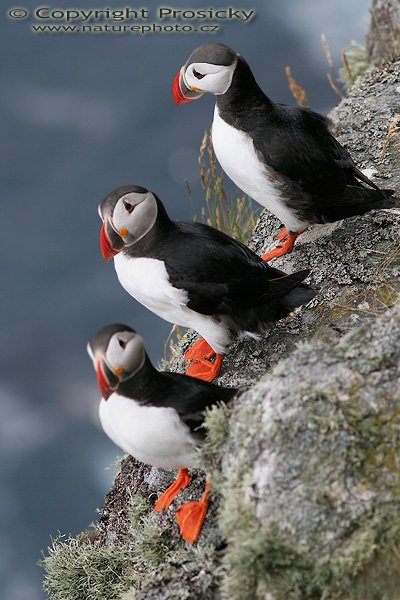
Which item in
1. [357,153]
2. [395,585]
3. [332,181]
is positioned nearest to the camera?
[395,585]

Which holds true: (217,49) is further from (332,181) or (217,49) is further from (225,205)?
(225,205)

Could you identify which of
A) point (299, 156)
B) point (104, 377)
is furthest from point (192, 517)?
point (299, 156)

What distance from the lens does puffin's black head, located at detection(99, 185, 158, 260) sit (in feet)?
13.7

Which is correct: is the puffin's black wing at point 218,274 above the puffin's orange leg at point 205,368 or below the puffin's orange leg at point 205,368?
above

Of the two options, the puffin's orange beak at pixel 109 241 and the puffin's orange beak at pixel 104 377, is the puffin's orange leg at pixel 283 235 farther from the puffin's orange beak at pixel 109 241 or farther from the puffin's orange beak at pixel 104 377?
the puffin's orange beak at pixel 104 377

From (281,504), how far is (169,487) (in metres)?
1.19

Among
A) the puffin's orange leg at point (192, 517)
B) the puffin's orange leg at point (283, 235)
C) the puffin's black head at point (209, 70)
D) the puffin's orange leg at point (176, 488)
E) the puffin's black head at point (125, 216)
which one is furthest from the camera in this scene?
the puffin's orange leg at point (283, 235)

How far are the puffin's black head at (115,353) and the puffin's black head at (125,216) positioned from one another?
2.69 ft

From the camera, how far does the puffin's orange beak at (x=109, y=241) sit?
4230 millimetres

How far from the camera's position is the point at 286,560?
2992 millimetres

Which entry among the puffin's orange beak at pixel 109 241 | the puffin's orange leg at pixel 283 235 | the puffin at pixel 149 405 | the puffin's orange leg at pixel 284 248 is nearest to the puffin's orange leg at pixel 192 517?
the puffin at pixel 149 405

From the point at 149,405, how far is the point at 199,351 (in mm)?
1265

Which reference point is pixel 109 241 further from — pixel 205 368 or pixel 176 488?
pixel 176 488

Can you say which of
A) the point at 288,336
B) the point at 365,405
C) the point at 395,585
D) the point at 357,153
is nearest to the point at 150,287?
the point at 288,336
